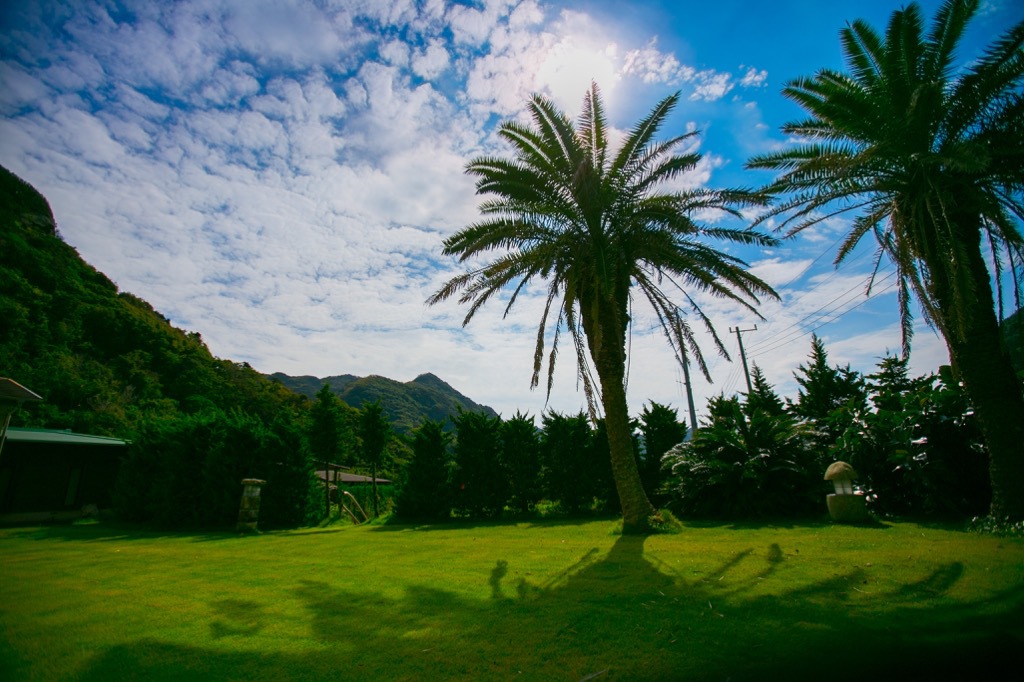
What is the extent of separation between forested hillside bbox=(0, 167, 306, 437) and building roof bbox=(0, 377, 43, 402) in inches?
768

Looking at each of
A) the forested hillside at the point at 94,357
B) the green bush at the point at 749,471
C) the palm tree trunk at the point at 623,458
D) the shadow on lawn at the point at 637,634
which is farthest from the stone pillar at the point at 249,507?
the green bush at the point at 749,471

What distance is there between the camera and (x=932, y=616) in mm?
3545

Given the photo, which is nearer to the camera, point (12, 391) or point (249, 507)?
point (12, 391)

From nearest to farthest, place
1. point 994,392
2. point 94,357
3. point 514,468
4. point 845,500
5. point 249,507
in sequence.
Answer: point 994,392 < point 845,500 < point 249,507 < point 514,468 < point 94,357

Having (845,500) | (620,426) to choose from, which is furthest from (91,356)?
(845,500)

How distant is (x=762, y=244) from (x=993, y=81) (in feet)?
14.5

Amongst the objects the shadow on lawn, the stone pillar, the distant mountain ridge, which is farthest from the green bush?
the distant mountain ridge

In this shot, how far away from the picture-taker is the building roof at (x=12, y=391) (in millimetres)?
8219

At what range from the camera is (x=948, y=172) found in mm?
8555

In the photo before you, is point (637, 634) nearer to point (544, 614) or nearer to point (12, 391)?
point (544, 614)

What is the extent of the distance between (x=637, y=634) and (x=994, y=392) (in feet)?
30.1

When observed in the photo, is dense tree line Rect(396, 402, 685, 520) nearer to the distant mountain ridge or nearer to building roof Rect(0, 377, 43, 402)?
building roof Rect(0, 377, 43, 402)

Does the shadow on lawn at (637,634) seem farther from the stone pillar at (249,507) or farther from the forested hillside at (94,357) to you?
the forested hillside at (94,357)

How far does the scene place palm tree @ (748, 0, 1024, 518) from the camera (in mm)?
7902
